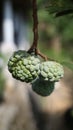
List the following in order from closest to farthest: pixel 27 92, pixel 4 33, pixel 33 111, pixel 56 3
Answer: pixel 56 3, pixel 33 111, pixel 27 92, pixel 4 33

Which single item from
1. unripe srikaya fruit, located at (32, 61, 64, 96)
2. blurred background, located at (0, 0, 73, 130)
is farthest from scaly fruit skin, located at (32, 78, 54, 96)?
blurred background, located at (0, 0, 73, 130)

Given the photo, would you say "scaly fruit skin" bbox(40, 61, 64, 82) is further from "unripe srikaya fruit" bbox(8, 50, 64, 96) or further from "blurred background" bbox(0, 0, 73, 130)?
"blurred background" bbox(0, 0, 73, 130)

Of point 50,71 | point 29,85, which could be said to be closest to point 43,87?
point 50,71

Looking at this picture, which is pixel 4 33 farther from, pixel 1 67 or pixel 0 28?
pixel 1 67

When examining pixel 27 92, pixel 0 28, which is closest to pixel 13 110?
pixel 27 92

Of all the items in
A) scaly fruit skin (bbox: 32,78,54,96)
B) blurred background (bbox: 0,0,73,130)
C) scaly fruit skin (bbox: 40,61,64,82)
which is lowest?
blurred background (bbox: 0,0,73,130)

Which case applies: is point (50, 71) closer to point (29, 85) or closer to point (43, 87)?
point (43, 87)
